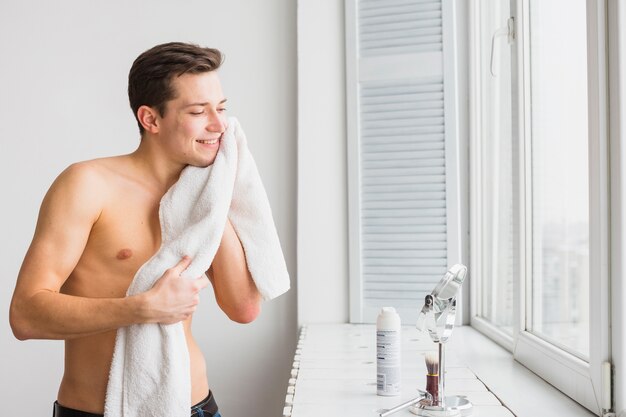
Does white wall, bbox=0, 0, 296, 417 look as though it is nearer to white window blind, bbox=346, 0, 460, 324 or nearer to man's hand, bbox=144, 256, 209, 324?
white window blind, bbox=346, 0, 460, 324

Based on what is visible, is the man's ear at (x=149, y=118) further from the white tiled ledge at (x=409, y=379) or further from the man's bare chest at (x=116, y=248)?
the white tiled ledge at (x=409, y=379)

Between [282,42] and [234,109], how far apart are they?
322 millimetres

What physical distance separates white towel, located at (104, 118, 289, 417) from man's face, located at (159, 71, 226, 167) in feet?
0.09

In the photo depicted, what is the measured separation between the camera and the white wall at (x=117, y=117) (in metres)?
2.42

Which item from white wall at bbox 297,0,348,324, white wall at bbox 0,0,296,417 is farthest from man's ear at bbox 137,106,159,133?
white wall at bbox 0,0,296,417

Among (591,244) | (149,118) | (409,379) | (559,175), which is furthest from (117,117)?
(591,244)

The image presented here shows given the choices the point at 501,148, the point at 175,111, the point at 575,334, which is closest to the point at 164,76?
the point at 175,111

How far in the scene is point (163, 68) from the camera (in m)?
1.29

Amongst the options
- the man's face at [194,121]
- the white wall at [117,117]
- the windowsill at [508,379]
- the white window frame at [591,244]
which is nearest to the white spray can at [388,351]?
the windowsill at [508,379]

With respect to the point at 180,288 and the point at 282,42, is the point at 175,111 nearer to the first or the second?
the point at 180,288

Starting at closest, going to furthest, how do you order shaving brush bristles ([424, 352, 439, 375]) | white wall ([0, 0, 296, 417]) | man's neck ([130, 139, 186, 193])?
shaving brush bristles ([424, 352, 439, 375]) → man's neck ([130, 139, 186, 193]) → white wall ([0, 0, 296, 417])

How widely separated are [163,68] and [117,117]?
129 centimetres

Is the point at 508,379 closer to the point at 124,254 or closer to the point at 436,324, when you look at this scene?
the point at 436,324

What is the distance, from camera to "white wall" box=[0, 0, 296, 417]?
2.42 metres
